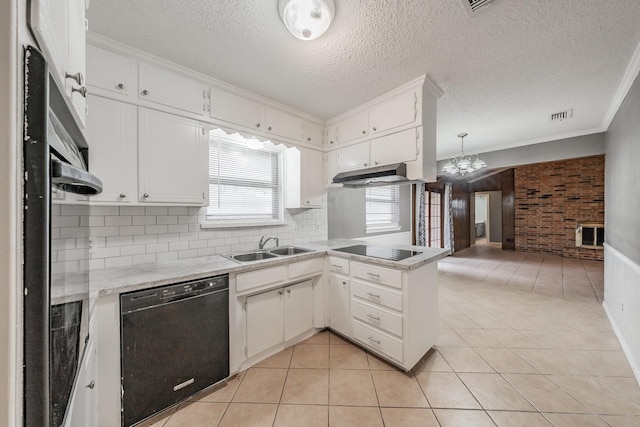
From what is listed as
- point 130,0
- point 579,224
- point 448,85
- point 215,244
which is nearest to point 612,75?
point 448,85

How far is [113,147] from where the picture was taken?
1660mm

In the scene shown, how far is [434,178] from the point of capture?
95.8 inches

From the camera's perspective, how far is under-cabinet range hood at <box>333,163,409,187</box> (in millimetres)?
2265

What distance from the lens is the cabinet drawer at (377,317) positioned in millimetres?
1952

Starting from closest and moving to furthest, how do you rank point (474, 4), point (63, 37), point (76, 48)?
point (63, 37) < point (76, 48) < point (474, 4)

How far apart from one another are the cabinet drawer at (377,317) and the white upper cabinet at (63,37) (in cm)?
219

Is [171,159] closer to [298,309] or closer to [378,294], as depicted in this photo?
[298,309]

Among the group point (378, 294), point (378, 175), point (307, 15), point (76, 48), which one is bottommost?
point (378, 294)

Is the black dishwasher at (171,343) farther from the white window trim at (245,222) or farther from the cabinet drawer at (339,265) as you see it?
the cabinet drawer at (339,265)

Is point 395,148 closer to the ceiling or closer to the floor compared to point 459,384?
closer to the ceiling

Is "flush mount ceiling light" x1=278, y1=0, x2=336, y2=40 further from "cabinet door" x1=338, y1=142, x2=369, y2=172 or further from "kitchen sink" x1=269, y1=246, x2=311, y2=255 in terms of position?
"kitchen sink" x1=269, y1=246, x2=311, y2=255

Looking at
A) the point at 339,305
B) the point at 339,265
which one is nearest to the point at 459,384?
the point at 339,305

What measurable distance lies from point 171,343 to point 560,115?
4.77 metres

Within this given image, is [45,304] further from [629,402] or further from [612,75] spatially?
[612,75]
